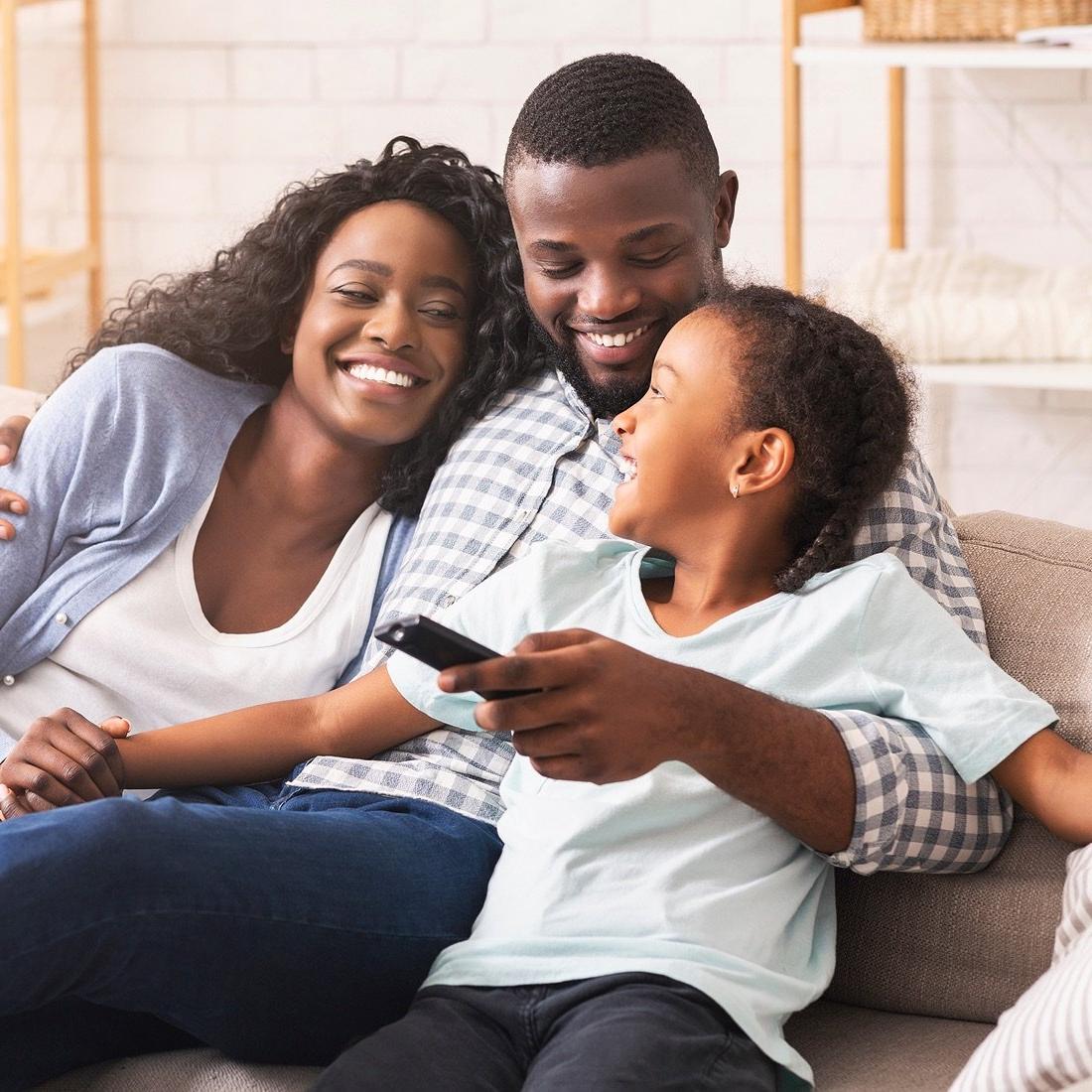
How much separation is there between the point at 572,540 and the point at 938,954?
0.48 metres

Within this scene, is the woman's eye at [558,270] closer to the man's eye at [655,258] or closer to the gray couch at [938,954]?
the man's eye at [655,258]

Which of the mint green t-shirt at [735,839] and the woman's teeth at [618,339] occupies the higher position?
the woman's teeth at [618,339]

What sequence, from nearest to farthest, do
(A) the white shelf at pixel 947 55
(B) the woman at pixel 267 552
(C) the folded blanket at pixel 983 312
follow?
(B) the woman at pixel 267 552 < (A) the white shelf at pixel 947 55 < (C) the folded blanket at pixel 983 312

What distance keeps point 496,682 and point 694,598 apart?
1.24 ft

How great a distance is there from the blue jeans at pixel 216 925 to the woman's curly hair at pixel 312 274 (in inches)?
18.6

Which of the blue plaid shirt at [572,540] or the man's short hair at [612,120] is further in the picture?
the man's short hair at [612,120]

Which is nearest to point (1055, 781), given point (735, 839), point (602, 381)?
point (735, 839)

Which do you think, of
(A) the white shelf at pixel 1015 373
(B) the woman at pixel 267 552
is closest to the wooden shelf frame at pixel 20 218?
(B) the woman at pixel 267 552

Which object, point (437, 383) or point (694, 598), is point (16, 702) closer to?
point (437, 383)

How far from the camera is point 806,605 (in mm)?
1366

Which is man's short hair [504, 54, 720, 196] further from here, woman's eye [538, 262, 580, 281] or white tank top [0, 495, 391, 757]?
white tank top [0, 495, 391, 757]

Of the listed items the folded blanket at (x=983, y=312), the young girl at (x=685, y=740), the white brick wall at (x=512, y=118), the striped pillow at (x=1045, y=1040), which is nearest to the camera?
the striped pillow at (x=1045, y=1040)

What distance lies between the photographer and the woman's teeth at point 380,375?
5.63 ft

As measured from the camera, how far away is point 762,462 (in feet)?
4.58
